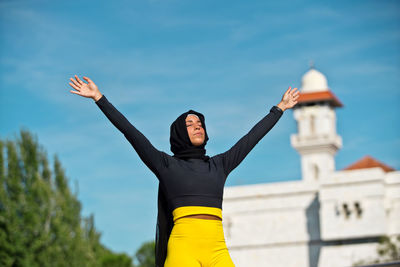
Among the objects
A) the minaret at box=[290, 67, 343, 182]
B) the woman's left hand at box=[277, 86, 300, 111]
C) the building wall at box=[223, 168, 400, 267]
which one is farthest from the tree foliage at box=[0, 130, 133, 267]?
the woman's left hand at box=[277, 86, 300, 111]

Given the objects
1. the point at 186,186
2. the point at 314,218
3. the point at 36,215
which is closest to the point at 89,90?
the point at 186,186

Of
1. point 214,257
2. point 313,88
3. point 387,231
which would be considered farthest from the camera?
point 313,88

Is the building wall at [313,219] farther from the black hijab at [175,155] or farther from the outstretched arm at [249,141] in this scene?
the black hijab at [175,155]

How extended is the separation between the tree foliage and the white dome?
27.3m

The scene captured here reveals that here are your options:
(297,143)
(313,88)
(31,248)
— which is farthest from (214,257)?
(313,88)

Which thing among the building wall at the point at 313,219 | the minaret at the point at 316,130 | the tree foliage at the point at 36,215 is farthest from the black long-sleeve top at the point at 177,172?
the minaret at the point at 316,130

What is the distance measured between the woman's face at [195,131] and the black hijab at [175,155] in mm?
27

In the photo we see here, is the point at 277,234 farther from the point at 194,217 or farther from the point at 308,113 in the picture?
the point at 194,217

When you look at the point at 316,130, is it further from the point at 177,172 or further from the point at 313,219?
the point at 177,172

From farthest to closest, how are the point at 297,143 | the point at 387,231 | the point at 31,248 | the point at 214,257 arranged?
the point at 297,143, the point at 387,231, the point at 31,248, the point at 214,257

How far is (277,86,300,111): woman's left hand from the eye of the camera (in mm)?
5422

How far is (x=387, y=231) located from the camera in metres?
45.1

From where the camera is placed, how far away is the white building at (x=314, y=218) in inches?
1790

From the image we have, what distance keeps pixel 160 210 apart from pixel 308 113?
56310 mm
